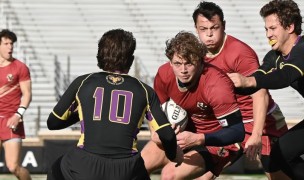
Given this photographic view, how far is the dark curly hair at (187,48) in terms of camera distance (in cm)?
655

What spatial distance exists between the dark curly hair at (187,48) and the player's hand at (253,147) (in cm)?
119

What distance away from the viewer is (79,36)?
20.5 meters

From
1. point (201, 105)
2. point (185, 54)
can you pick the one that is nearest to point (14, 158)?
point (201, 105)

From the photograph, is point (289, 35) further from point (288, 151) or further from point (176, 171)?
point (176, 171)

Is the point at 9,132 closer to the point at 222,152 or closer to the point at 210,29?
the point at 222,152

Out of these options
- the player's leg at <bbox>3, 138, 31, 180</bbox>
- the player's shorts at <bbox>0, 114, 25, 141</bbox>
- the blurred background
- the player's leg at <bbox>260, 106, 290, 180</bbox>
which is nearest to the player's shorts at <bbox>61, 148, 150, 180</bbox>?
the player's leg at <bbox>260, 106, 290, 180</bbox>

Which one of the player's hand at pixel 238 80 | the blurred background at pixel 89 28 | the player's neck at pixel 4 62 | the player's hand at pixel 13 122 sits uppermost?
the player's hand at pixel 238 80

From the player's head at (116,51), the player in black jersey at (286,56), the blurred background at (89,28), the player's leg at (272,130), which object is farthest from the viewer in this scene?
Answer: the blurred background at (89,28)

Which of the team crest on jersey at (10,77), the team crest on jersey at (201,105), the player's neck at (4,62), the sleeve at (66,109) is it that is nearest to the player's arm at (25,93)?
the team crest on jersey at (10,77)

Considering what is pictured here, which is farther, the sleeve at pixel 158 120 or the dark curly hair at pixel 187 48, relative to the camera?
the dark curly hair at pixel 187 48

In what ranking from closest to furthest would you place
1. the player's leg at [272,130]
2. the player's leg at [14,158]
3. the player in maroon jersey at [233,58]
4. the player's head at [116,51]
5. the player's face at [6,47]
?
the player's head at [116,51], the player in maroon jersey at [233,58], the player's leg at [272,130], the player's leg at [14,158], the player's face at [6,47]

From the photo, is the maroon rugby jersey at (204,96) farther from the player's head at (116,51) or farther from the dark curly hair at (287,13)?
the player's head at (116,51)

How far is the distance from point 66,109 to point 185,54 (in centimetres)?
139

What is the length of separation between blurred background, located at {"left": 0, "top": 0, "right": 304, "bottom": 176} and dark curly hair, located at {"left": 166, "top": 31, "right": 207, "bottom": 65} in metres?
12.5
